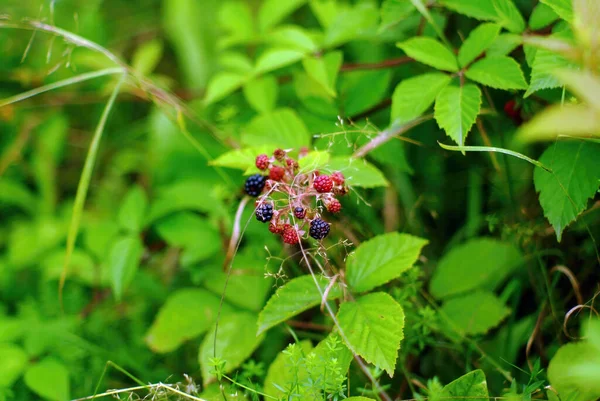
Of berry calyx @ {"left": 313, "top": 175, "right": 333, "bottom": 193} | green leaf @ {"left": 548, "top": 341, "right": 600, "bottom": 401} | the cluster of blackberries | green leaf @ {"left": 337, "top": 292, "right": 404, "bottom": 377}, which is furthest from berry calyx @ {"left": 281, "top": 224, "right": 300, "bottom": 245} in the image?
green leaf @ {"left": 548, "top": 341, "right": 600, "bottom": 401}

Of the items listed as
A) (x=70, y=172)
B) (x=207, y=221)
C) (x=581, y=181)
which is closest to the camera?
(x=581, y=181)

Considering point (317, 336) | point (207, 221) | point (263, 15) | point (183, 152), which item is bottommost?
point (317, 336)

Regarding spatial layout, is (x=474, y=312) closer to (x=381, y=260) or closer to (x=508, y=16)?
(x=381, y=260)

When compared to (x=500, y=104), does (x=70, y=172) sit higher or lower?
lower

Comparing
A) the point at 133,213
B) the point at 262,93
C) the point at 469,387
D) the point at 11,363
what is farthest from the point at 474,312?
the point at 11,363

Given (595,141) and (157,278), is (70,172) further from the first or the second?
(595,141)

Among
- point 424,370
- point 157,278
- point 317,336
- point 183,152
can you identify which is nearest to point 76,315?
point 157,278

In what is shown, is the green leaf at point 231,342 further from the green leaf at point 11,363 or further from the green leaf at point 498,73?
the green leaf at point 498,73
